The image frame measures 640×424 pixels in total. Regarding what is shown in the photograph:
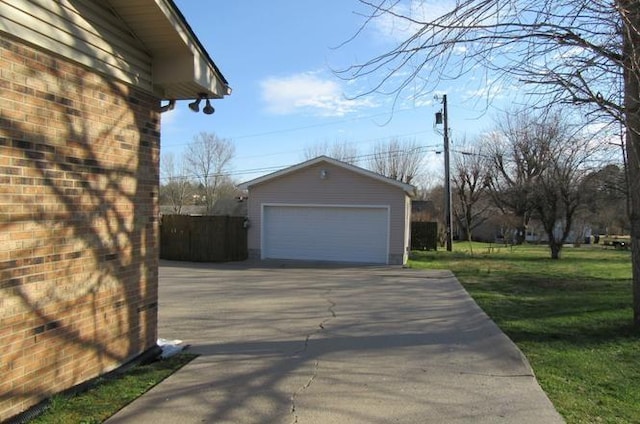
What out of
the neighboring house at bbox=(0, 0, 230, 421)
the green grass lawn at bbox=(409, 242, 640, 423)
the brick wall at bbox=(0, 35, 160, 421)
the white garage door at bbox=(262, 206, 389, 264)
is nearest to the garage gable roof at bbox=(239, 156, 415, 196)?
the white garage door at bbox=(262, 206, 389, 264)

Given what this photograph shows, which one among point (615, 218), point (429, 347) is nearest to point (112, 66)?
point (429, 347)

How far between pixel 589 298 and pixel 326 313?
593 centimetres

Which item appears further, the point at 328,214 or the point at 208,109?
the point at 328,214

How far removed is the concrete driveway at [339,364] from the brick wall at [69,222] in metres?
0.81

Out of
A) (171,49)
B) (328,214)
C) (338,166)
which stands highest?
(338,166)

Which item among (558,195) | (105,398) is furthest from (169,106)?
(558,195)

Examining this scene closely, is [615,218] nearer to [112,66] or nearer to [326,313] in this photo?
[326,313]

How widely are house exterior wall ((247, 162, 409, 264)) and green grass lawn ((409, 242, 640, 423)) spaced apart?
13.2 feet

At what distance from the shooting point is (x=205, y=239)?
2144cm

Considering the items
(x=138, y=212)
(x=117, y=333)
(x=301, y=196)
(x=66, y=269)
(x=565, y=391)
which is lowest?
(x=565, y=391)

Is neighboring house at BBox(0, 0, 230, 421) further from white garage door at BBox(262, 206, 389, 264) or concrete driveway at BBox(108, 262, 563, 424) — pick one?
white garage door at BBox(262, 206, 389, 264)

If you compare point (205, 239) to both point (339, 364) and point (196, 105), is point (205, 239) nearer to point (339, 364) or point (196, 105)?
point (196, 105)

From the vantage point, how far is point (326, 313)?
987 cm

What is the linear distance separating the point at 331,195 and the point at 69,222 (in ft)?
54.5
